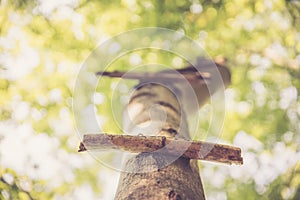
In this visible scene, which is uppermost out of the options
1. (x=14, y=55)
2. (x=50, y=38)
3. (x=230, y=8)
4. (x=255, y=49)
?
(x=230, y=8)

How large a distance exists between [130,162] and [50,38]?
131 inches

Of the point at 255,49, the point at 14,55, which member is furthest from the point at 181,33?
the point at 14,55

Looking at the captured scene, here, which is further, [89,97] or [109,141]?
[89,97]

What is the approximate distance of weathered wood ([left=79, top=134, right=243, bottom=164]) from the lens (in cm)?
146

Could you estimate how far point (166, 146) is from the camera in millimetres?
1469

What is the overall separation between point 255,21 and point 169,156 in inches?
151

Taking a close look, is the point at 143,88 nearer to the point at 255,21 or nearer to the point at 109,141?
the point at 109,141

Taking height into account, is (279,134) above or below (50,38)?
below

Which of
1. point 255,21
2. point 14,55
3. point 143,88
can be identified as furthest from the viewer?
point 255,21

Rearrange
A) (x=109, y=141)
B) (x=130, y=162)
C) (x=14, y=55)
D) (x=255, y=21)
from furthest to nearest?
1. (x=255, y=21)
2. (x=14, y=55)
3. (x=130, y=162)
4. (x=109, y=141)

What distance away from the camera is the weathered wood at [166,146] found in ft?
4.80

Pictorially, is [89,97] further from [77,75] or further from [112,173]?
[112,173]

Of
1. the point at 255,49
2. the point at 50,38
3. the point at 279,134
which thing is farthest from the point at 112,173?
the point at 255,49

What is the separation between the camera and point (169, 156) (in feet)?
5.01
